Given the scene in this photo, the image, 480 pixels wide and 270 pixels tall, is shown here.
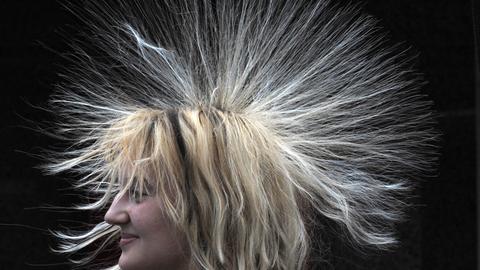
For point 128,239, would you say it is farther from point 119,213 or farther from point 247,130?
point 247,130

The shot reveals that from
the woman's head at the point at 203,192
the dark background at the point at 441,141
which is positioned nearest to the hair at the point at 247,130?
the woman's head at the point at 203,192

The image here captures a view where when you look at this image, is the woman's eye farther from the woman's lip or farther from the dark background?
the dark background

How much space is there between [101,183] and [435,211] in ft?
4.94

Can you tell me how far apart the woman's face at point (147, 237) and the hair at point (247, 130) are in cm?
2

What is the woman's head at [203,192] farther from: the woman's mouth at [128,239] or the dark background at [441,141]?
the dark background at [441,141]

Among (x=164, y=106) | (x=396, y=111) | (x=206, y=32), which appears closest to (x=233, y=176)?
(x=164, y=106)

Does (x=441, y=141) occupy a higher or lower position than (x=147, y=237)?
higher

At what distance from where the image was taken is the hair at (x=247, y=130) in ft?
5.74

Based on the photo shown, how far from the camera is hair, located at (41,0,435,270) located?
1750 millimetres

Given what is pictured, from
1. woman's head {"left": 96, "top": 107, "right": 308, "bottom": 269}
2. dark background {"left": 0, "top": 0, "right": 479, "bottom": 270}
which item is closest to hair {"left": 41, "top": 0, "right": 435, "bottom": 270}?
woman's head {"left": 96, "top": 107, "right": 308, "bottom": 269}

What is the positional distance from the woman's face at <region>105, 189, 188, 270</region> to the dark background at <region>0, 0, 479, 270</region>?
1374 millimetres

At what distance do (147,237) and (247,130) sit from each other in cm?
30

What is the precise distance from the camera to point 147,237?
169cm

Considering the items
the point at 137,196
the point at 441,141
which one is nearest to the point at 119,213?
the point at 137,196
